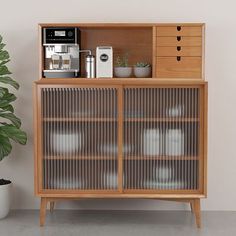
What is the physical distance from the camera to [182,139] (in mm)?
4035

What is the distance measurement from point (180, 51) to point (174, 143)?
2.47 feet

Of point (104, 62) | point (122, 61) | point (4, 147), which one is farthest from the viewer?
point (122, 61)

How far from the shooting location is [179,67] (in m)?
4.00

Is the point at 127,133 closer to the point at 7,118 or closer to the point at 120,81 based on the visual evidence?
the point at 120,81

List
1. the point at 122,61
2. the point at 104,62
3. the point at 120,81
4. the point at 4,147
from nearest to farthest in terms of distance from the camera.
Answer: the point at 120,81 < the point at 104,62 < the point at 4,147 < the point at 122,61

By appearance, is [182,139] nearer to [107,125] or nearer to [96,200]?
[107,125]

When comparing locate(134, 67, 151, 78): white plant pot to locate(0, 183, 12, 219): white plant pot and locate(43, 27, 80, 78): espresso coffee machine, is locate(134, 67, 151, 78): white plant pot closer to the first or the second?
locate(43, 27, 80, 78): espresso coffee machine

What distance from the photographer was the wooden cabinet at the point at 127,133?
13.1ft

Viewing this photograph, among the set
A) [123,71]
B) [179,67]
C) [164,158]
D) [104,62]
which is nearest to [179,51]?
[179,67]

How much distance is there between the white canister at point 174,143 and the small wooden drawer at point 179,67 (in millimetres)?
460

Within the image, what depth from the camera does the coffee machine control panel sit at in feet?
13.3
